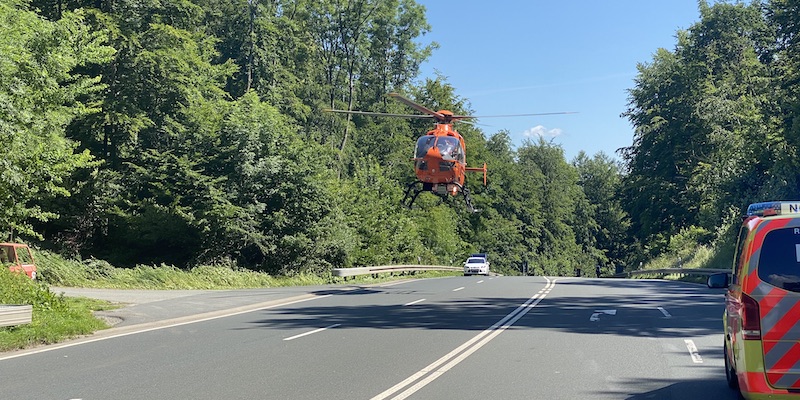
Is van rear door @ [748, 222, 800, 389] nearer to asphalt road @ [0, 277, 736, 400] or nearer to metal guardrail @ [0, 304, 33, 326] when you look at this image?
asphalt road @ [0, 277, 736, 400]

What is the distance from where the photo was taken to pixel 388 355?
36.3 feet

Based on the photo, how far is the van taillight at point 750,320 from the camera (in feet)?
20.7

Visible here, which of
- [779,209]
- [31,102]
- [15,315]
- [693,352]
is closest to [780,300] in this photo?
[779,209]

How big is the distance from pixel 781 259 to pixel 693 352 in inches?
211

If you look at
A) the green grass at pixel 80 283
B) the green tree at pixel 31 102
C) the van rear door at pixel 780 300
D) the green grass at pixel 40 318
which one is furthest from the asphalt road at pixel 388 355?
the green tree at pixel 31 102

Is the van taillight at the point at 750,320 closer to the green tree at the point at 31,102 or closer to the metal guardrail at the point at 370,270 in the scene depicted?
the green tree at the point at 31,102

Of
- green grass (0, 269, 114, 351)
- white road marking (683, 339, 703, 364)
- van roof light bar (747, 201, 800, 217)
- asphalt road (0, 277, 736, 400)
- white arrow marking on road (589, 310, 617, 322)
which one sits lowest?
white arrow marking on road (589, 310, 617, 322)

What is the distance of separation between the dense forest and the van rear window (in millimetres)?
17287

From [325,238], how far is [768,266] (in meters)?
32.3

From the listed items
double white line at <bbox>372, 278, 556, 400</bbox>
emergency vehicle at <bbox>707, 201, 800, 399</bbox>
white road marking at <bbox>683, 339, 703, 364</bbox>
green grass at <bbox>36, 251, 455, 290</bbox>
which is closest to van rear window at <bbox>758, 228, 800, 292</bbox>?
emergency vehicle at <bbox>707, 201, 800, 399</bbox>

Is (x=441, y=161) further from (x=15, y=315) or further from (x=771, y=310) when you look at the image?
(x=771, y=310)

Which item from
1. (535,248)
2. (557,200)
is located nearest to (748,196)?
(535,248)

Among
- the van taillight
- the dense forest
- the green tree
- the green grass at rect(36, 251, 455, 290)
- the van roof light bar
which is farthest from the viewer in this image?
the dense forest

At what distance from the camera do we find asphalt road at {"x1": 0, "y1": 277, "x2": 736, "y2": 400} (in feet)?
28.0
